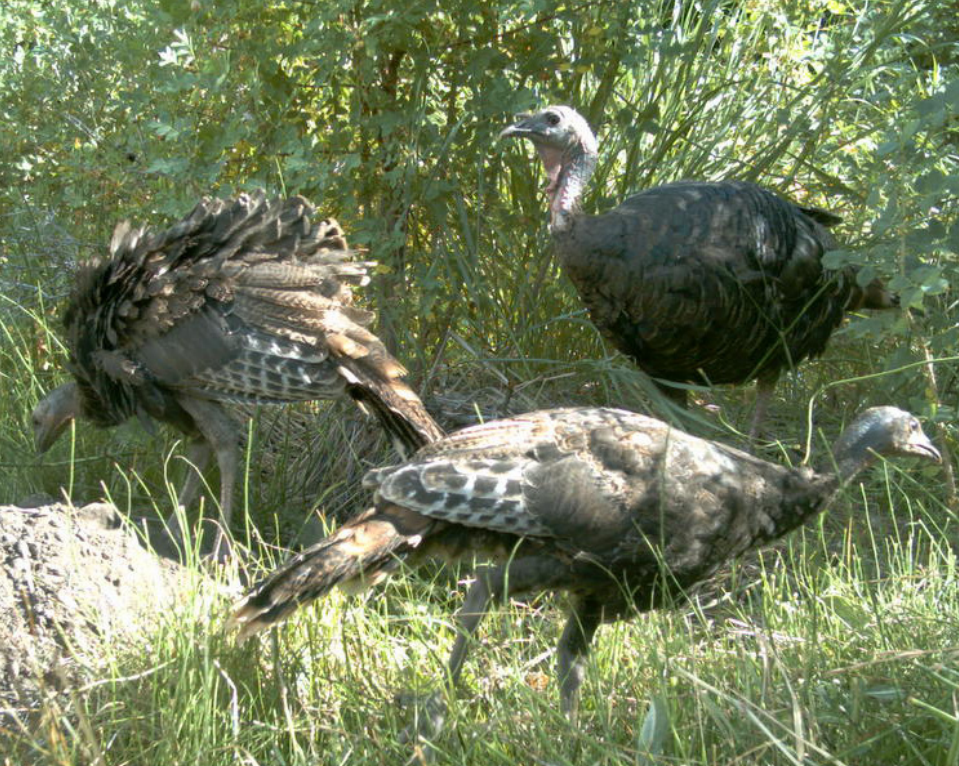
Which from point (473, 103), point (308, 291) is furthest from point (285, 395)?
point (473, 103)

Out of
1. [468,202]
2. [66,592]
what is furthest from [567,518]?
[468,202]

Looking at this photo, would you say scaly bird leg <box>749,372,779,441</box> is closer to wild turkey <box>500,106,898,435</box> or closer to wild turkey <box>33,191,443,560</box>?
wild turkey <box>500,106,898,435</box>

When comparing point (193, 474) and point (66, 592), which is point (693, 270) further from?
point (66, 592)

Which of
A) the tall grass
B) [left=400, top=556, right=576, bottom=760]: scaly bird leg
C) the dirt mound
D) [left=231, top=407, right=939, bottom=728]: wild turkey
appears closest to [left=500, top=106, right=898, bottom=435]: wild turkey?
the tall grass

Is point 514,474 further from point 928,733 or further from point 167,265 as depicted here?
point 167,265

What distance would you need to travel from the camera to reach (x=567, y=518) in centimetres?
356

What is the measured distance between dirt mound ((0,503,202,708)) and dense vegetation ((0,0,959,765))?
0.74 ft

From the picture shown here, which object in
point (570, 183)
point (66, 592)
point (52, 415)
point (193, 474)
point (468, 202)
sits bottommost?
point (193, 474)

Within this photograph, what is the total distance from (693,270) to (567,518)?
212cm

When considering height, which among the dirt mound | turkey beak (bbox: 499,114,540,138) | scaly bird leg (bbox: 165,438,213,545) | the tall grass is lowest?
scaly bird leg (bbox: 165,438,213,545)

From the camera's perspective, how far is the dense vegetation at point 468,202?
384 cm

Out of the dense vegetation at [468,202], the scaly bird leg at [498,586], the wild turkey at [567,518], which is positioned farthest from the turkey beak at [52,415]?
the scaly bird leg at [498,586]

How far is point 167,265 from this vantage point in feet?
17.0

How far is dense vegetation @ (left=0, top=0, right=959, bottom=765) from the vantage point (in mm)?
3844
